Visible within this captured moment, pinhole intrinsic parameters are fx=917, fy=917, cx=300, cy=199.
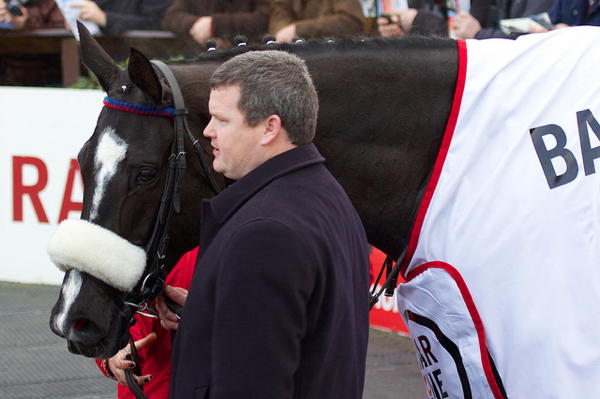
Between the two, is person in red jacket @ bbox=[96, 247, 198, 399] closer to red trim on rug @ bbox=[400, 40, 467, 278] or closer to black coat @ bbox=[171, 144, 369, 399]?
red trim on rug @ bbox=[400, 40, 467, 278]

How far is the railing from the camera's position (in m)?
7.18

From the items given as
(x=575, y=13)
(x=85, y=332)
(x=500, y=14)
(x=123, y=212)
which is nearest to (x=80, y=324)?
(x=85, y=332)

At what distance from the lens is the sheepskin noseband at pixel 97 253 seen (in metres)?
2.49

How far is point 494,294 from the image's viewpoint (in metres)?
2.53

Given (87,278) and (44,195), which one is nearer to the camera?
(87,278)

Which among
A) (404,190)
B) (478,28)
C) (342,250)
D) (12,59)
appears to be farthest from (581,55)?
(12,59)

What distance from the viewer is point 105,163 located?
2.56m

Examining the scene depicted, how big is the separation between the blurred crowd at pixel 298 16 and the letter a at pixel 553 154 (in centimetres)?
224

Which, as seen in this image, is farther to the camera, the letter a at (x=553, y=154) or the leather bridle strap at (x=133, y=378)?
the leather bridle strap at (x=133, y=378)

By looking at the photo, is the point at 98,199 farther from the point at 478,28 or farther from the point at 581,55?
the point at 478,28

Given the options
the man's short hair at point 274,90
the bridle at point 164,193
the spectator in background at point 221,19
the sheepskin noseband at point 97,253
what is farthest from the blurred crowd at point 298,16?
the man's short hair at point 274,90

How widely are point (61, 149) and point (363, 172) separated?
4.22 meters

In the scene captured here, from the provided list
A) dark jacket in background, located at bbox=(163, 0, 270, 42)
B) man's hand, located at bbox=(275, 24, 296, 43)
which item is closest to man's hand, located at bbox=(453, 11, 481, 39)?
man's hand, located at bbox=(275, 24, 296, 43)

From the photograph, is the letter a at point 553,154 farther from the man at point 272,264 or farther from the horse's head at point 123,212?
the horse's head at point 123,212
